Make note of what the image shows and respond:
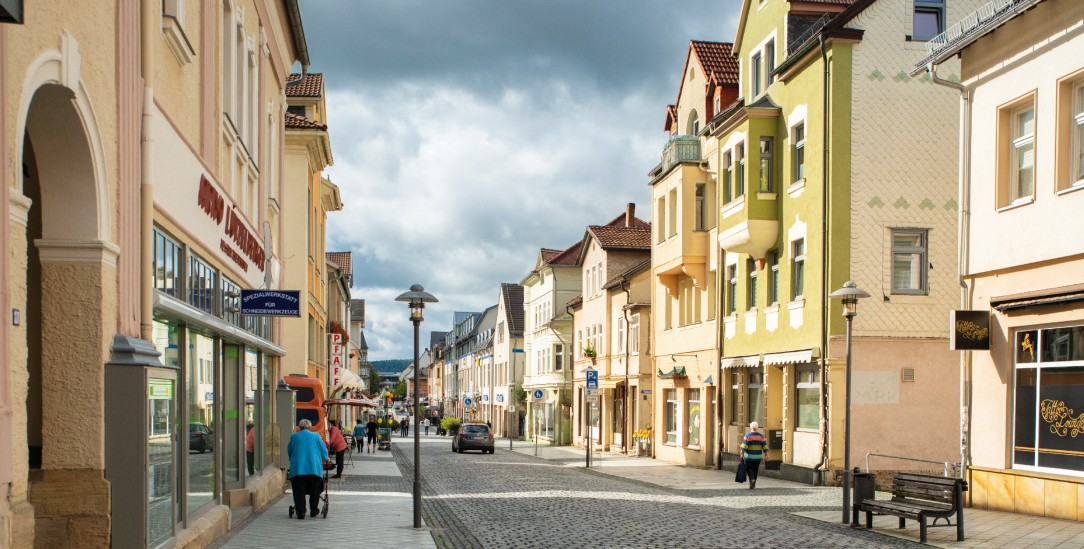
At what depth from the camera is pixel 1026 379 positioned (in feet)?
60.0

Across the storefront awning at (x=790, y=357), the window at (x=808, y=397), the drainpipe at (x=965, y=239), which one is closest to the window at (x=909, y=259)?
the storefront awning at (x=790, y=357)

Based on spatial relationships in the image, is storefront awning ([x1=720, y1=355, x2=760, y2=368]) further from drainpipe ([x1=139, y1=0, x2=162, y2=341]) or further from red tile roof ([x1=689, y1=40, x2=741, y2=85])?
drainpipe ([x1=139, y1=0, x2=162, y2=341])

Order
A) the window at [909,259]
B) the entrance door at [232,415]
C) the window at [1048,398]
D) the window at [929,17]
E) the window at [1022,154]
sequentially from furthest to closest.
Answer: the window at [929,17], the window at [909,259], the window at [1022,154], the window at [1048,398], the entrance door at [232,415]

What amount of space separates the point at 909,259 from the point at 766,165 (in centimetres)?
512

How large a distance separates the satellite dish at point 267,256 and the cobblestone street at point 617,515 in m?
5.06

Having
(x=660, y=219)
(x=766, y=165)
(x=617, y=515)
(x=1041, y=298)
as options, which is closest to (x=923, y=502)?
(x=1041, y=298)

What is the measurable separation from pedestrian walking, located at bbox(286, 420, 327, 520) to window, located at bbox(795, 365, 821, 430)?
13.3m

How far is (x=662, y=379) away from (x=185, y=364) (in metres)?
29.7

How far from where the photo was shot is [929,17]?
26.6m

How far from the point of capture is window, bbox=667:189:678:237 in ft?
123

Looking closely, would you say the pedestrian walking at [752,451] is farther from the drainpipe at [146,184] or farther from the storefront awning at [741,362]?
the drainpipe at [146,184]

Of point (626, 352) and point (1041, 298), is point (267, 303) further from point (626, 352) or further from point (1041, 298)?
point (626, 352)

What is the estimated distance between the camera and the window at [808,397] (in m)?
27.0

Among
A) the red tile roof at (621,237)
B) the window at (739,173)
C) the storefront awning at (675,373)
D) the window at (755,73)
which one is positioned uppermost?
the window at (755,73)
